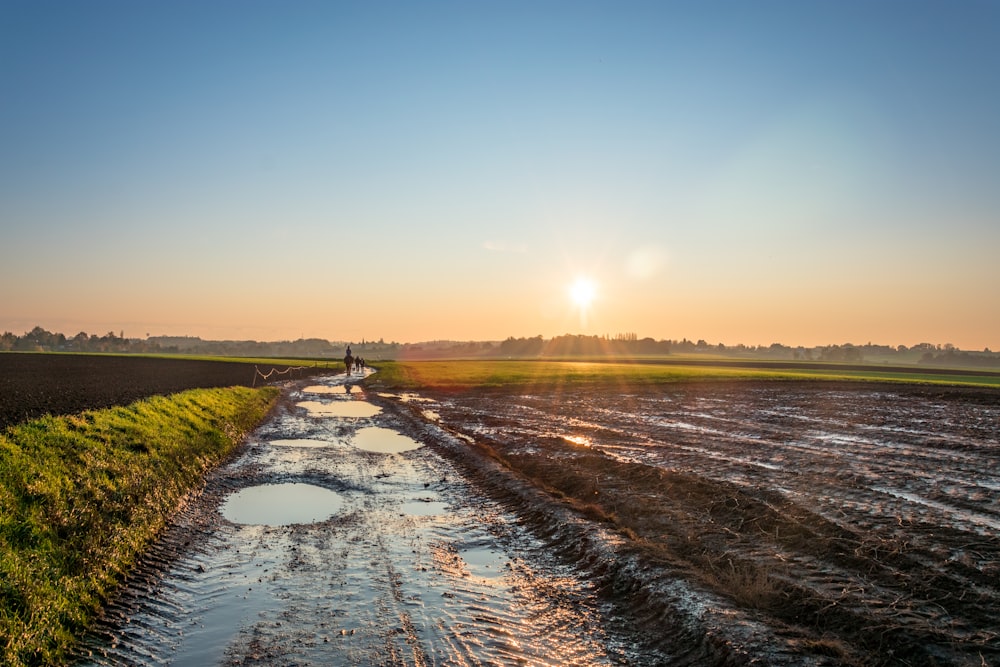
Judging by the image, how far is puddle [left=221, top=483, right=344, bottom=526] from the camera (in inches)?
492

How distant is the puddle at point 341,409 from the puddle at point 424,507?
1851 centimetres

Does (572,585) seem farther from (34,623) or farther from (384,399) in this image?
(384,399)

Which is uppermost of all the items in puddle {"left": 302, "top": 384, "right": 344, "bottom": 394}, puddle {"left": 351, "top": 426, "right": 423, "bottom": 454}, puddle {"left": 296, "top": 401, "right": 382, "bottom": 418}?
puddle {"left": 302, "top": 384, "right": 344, "bottom": 394}

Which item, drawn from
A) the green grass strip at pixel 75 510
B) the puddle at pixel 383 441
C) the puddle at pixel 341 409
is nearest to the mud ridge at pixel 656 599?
the green grass strip at pixel 75 510

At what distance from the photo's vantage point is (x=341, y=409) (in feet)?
115

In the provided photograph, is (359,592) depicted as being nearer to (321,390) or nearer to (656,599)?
(656,599)

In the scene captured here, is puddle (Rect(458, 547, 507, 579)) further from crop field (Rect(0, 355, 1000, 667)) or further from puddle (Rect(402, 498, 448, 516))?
puddle (Rect(402, 498, 448, 516))

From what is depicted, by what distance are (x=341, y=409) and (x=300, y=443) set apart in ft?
41.5

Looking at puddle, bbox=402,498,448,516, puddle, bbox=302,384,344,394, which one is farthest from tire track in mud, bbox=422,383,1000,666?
puddle, bbox=302,384,344,394

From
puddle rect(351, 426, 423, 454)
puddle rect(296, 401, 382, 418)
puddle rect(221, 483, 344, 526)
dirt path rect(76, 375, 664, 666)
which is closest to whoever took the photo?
dirt path rect(76, 375, 664, 666)

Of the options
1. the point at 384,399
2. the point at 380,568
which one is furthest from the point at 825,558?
the point at 384,399

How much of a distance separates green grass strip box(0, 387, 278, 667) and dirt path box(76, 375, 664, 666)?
0.44 m

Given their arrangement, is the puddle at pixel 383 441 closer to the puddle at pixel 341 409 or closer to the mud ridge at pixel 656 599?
the puddle at pixel 341 409

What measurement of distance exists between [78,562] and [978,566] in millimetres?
13458
